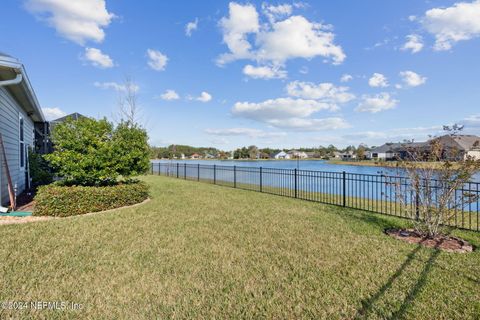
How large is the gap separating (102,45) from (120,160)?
8.36 meters

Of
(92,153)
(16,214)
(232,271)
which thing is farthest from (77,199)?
(232,271)

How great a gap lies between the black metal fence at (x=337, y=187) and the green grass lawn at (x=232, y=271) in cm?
79

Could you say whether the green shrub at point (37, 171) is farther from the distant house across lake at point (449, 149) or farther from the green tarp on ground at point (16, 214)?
the distant house across lake at point (449, 149)

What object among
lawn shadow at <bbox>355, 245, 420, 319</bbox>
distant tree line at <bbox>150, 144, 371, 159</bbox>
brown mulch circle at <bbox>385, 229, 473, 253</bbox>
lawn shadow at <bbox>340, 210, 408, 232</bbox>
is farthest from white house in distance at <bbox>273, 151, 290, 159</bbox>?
lawn shadow at <bbox>355, 245, 420, 319</bbox>

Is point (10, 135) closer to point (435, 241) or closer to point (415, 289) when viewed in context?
point (415, 289)

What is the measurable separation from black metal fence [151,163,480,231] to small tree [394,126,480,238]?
63mm

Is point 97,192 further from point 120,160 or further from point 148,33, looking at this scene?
point 148,33

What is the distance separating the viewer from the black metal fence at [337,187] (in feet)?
16.7

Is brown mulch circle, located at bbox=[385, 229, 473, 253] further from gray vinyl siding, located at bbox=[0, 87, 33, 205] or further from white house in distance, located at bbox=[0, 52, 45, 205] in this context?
gray vinyl siding, located at bbox=[0, 87, 33, 205]

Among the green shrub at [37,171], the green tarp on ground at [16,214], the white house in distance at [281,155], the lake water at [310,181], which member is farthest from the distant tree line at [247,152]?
the green tarp on ground at [16,214]

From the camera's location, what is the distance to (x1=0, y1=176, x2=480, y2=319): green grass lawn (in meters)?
2.39

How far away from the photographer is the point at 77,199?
626cm

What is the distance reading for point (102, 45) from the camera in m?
12.4

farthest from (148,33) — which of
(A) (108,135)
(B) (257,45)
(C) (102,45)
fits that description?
(A) (108,135)
